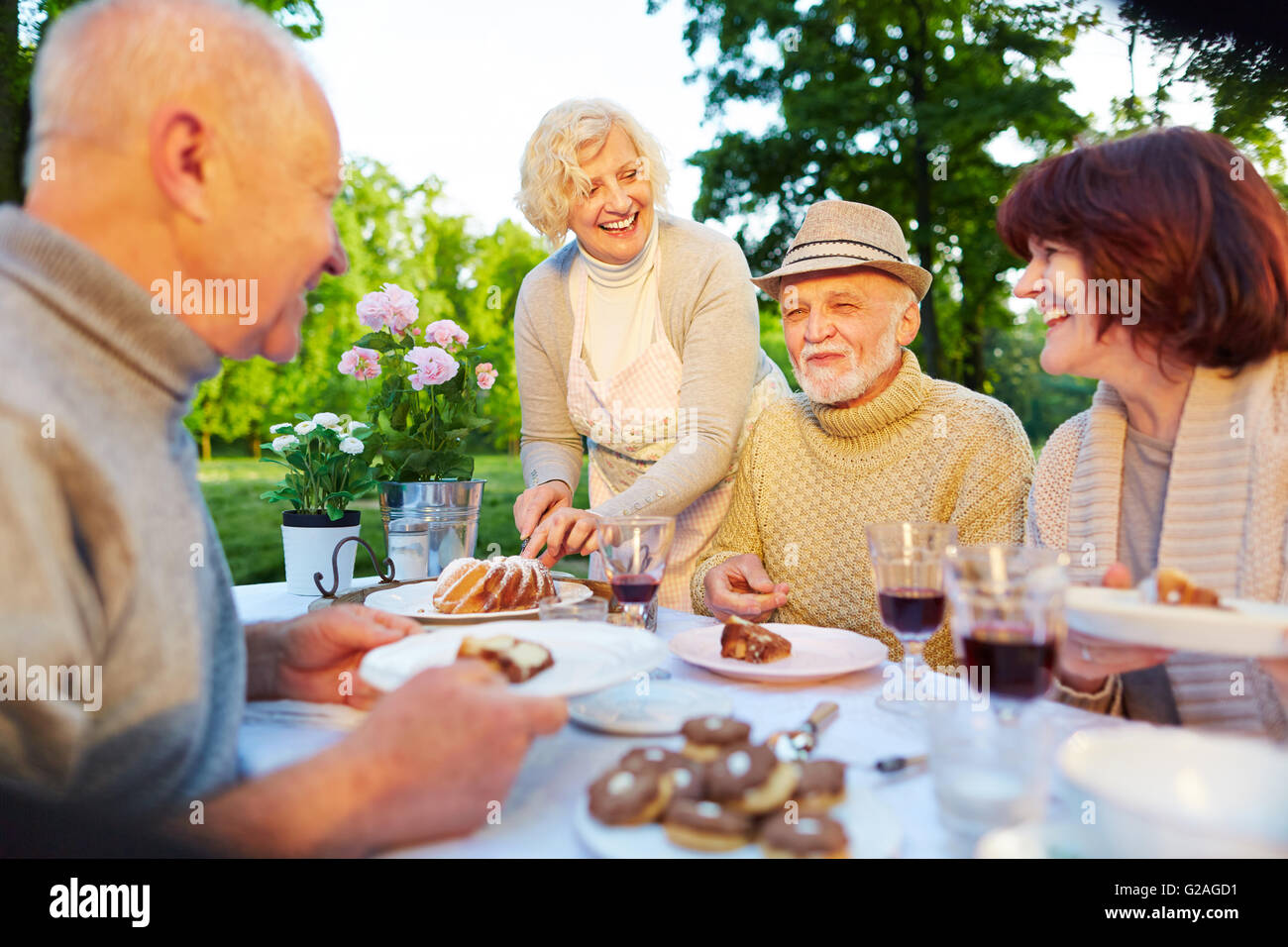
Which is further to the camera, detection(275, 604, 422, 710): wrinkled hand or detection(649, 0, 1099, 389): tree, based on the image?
detection(649, 0, 1099, 389): tree

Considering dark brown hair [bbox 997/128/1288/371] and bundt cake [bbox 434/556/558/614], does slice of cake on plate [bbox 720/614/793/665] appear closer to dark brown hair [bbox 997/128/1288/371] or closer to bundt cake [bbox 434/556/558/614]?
bundt cake [bbox 434/556/558/614]

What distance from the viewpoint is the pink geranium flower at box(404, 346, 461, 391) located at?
3.11 meters

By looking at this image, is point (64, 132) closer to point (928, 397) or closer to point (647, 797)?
point (647, 797)

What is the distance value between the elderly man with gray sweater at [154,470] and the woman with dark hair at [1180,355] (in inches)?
51.8

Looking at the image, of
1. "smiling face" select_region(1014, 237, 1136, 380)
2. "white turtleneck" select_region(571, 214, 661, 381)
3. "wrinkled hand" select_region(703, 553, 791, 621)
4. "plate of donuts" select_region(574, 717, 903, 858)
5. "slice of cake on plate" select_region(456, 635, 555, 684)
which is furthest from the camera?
"white turtleneck" select_region(571, 214, 661, 381)

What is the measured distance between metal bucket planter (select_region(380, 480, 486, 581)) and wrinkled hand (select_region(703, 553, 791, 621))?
86 cm

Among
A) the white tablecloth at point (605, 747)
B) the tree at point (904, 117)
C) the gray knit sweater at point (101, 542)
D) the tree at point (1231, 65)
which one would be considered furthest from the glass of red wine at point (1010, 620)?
the tree at point (904, 117)

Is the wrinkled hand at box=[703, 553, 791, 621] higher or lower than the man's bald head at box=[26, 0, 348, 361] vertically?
lower

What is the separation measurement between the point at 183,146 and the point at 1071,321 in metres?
1.91

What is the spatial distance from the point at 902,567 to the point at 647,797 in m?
0.74

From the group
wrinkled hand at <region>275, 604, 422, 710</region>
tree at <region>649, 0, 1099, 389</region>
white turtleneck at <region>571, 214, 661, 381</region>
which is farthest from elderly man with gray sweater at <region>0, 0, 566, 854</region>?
tree at <region>649, 0, 1099, 389</region>

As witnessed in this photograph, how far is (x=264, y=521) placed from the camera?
16.3 metres
